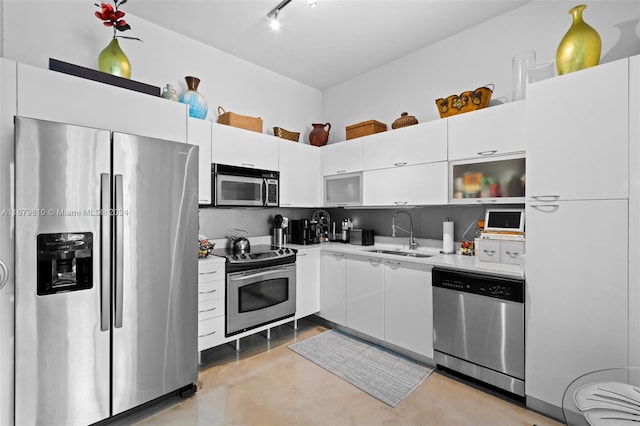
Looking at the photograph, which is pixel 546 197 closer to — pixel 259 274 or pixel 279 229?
pixel 259 274

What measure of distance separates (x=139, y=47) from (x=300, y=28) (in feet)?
4.81

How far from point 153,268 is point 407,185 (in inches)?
89.9

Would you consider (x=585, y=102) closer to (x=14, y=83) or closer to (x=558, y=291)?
(x=558, y=291)

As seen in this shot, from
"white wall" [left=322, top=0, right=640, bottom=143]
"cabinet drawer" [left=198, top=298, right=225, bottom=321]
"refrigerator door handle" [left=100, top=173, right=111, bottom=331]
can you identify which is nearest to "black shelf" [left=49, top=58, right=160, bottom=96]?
"refrigerator door handle" [left=100, top=173, right=111, bottom=331]

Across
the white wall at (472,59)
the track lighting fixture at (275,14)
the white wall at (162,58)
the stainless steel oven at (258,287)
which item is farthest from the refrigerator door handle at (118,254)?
the white wall at (472,59)

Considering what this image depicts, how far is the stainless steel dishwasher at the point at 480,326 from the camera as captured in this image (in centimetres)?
203

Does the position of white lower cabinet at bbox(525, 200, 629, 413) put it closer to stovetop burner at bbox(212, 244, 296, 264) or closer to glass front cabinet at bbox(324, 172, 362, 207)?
glass front cabinet at bbox(324, 172, 362, 207)

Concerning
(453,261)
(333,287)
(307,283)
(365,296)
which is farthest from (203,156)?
(453,261)

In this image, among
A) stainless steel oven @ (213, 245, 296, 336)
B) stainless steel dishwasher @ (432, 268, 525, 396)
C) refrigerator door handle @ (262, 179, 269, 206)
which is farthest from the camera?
refrigerator door handle @ (262, 179, 269, 206)

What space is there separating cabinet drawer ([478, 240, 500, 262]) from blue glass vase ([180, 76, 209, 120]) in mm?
2744

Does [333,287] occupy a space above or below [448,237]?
below

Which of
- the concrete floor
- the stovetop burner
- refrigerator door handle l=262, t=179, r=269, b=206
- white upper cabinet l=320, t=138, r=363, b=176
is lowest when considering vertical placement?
the concrete floor

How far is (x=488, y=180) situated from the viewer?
2447 millimetres

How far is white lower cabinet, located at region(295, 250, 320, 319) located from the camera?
3.20 metres
